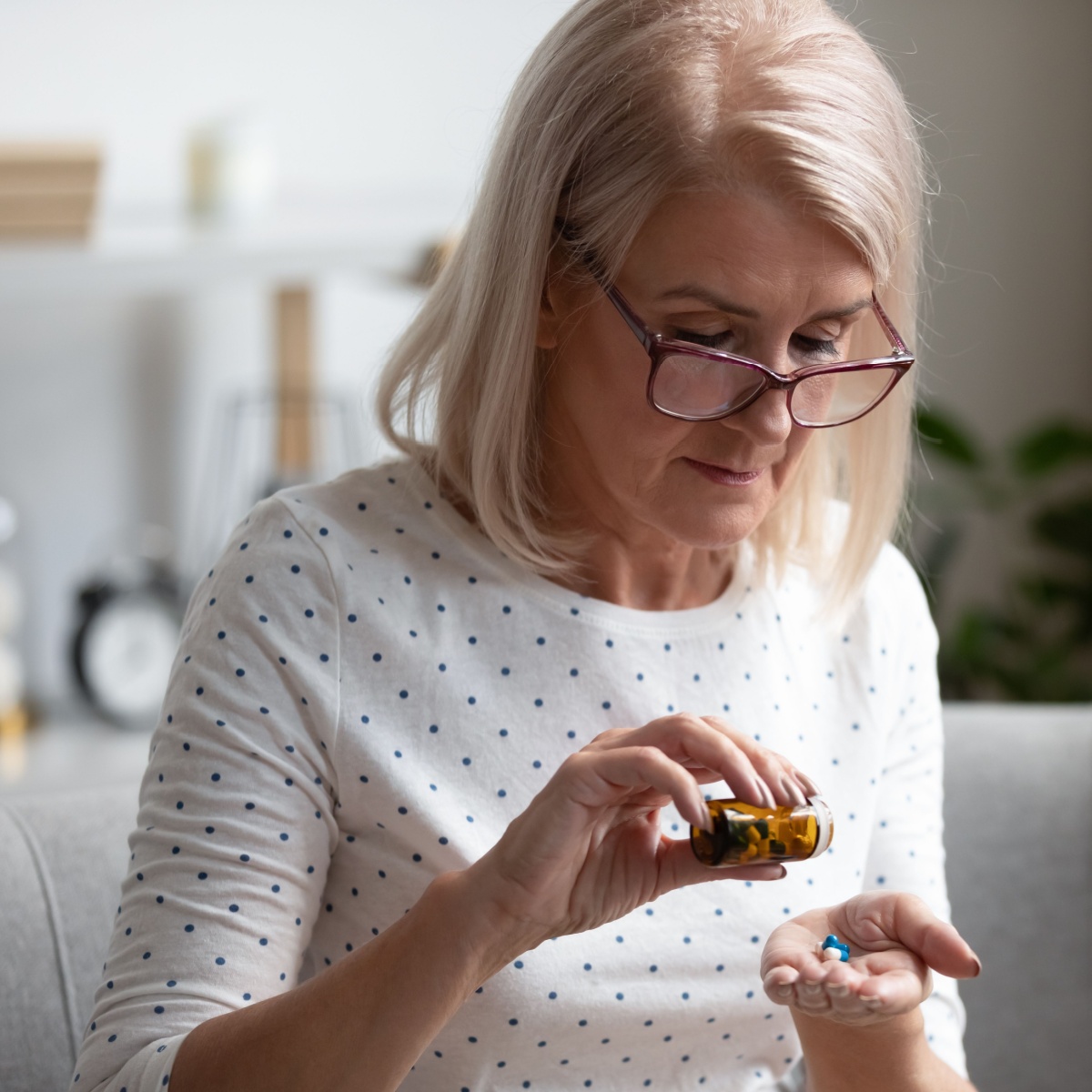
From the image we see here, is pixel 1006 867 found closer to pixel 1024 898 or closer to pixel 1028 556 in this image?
pixel 1024 898

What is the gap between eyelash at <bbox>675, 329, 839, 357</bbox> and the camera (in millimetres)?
810

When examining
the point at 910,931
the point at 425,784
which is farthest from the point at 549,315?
the point at 910,931

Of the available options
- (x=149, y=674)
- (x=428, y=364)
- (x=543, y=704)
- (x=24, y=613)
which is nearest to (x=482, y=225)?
(x=428, y=364)

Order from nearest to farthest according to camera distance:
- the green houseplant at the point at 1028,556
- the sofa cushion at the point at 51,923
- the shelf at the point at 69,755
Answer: the sofa cushion at the point at 51,923
the shelf at the point at 69,755
the green houseplant at the point at 1028,556

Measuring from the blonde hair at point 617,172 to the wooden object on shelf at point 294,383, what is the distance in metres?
1.27

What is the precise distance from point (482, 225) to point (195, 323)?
157 cm

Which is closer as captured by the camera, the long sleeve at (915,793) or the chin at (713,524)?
the chin at (713,524)

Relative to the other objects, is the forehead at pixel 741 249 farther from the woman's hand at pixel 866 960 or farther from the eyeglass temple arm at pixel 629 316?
the woman's hand at pixel 866 960

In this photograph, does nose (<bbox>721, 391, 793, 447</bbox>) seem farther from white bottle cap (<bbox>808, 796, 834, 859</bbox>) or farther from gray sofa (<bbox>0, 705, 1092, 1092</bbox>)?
gray sofa (<bbox>0, 705, 1092, 1092</bbox>)

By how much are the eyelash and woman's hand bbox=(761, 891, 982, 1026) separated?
34cm

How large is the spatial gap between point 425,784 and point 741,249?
40cm

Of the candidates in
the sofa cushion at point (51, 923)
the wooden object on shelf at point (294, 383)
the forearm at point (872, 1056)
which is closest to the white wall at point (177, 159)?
the wooden object on shelf at point (294, 383)

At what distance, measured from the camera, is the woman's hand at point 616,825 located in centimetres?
67

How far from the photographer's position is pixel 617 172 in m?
0.82
